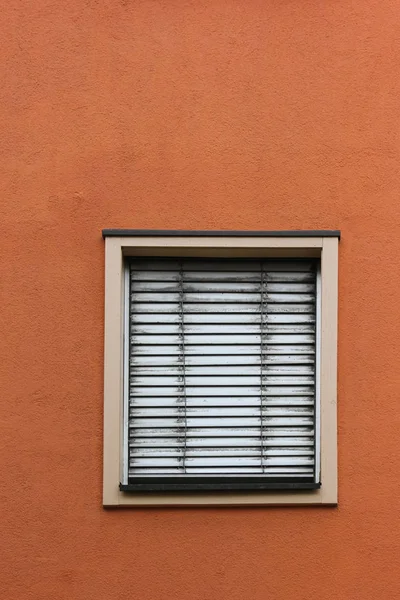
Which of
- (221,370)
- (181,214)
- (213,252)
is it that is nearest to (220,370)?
(221,370)

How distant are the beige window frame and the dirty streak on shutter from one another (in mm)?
128

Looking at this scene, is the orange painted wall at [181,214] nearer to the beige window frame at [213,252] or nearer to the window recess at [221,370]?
the beige window frame at [213,252]

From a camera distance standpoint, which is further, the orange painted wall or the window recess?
the window recess

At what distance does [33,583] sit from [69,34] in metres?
3.33

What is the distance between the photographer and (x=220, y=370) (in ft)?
17.1

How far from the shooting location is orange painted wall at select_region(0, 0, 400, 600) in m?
5.02

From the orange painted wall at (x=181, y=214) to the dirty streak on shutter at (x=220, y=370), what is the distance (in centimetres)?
26

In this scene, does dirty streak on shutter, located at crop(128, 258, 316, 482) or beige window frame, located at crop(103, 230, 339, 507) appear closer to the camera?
beige window frame, located at crop(103, 230, 339, 507)

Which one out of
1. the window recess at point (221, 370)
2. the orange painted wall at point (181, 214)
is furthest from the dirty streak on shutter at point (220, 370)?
the orange painted wall at point (181, 214)

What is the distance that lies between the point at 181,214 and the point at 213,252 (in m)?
0.31

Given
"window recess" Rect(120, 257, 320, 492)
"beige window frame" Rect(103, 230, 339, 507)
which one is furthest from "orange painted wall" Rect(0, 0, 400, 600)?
"window recess" Rect(120, 257, 320, 492)

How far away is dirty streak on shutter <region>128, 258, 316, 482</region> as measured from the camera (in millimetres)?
5176

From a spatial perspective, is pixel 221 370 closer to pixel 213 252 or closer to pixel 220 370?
pixel 220 370

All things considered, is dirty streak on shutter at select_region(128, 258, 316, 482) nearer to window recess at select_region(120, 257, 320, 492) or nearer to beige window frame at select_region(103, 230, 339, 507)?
window recess at select_region(120, 257, 320, 492)
